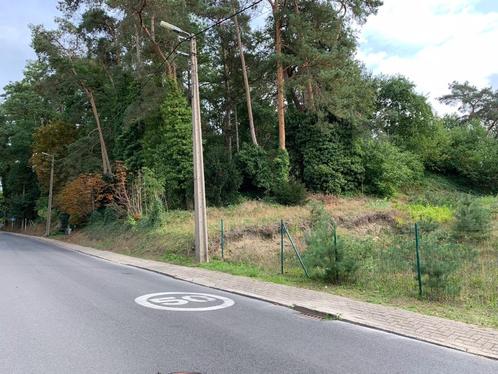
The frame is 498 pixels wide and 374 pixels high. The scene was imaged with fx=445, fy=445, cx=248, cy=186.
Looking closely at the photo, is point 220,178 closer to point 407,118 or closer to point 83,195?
point 83,195

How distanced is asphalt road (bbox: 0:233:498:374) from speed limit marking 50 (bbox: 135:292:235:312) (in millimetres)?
43

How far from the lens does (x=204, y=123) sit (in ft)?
138

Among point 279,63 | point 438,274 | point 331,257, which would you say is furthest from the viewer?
point 279,63

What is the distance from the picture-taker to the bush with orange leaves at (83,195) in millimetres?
35281

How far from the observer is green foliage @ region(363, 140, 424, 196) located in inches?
1430

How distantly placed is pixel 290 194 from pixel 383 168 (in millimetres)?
10464

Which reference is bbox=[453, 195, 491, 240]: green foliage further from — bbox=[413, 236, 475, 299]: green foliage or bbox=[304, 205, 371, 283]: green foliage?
bbox=[413, 236, 475, 299]: green foliage

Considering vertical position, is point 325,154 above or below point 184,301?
above

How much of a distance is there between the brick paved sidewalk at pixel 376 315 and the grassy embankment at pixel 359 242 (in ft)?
1.75

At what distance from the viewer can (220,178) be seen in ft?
97.0

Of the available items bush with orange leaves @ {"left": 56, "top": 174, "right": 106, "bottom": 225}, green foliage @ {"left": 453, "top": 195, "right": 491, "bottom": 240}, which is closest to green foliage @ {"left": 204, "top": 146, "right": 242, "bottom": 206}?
bush with orange leaves @ {"left": 56, "top": 174, "right": 106, "bottom": 225}

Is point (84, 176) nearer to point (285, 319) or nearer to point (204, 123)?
point (204, 123)

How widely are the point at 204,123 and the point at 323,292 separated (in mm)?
33482

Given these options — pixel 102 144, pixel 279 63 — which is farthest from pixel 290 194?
pixel 102 144
